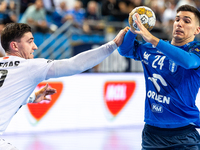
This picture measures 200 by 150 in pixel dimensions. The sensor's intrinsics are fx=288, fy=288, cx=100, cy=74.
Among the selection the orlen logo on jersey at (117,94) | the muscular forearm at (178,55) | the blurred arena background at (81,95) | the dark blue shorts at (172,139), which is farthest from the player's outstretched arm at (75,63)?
the orlen logo on jersey at (117,94)

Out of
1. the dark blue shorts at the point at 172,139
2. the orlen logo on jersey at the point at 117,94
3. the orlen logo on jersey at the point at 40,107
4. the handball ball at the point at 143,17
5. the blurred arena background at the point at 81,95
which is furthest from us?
the orlen logo on jersey at the point at 117,94

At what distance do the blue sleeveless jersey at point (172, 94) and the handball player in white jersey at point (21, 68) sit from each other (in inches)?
31.2

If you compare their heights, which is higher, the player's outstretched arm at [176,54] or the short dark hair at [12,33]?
the short dark hair at [12,33]

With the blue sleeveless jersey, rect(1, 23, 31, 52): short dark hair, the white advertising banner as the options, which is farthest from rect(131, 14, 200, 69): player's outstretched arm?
the white advertising banner

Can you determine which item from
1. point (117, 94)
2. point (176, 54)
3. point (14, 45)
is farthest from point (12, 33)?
point (117, 94)

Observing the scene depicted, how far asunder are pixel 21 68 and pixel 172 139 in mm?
1777

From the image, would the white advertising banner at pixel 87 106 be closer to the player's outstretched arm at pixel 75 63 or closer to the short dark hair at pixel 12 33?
the short dark hair at pixel 12 33

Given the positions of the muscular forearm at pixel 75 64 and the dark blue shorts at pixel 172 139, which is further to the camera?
the dark blue shorts at pixel 172 139

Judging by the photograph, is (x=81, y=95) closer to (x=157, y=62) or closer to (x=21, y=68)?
(x=157, y=62)

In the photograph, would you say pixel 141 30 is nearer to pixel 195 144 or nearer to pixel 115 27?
pixel 195 144

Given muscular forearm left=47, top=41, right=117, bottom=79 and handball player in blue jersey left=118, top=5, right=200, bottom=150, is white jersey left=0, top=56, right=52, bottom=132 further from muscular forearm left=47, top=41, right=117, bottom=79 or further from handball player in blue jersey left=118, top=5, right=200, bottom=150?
handball player in blue jersey left=118, top=5, right=200, bottom=150

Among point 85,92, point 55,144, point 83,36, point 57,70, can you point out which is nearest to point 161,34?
point 83,36

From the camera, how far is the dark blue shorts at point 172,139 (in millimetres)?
3111

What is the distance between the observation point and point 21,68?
2771mm
